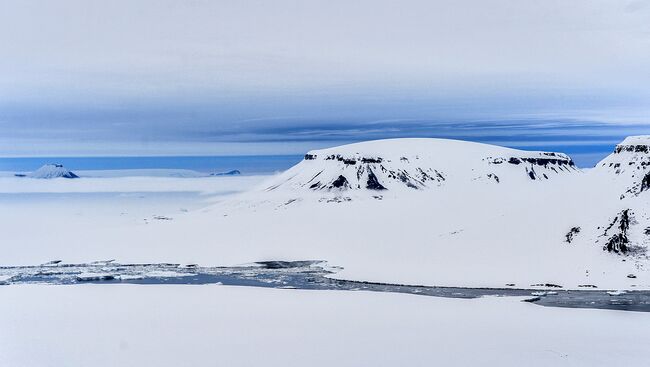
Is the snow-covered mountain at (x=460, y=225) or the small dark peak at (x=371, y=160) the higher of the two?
the small dark peak at (x=371, y=160)

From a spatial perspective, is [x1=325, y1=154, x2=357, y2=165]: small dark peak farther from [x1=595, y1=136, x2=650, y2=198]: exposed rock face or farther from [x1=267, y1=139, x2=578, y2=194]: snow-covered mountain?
[x1=595, y1=136, x2=650, y2=198]: exposed rock face

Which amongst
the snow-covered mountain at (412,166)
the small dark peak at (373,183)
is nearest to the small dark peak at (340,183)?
the snow-covered mountain at (412,166)

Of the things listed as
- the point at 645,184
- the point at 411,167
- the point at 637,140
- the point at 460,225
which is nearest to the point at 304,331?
the point at 645,184

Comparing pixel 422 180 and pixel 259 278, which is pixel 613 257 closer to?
pixel 259 278

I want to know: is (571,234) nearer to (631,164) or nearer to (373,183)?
(631,164)

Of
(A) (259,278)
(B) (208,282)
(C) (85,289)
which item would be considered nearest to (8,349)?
(C) (85,289)

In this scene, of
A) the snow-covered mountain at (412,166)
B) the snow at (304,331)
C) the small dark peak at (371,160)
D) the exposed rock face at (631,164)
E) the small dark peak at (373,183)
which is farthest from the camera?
the small dark peak at (371,160)

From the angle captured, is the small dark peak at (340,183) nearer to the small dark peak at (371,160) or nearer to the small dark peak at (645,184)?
the small dark peak at (371,160)

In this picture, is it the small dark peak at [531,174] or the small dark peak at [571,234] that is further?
the small dark peak at [531,174]
